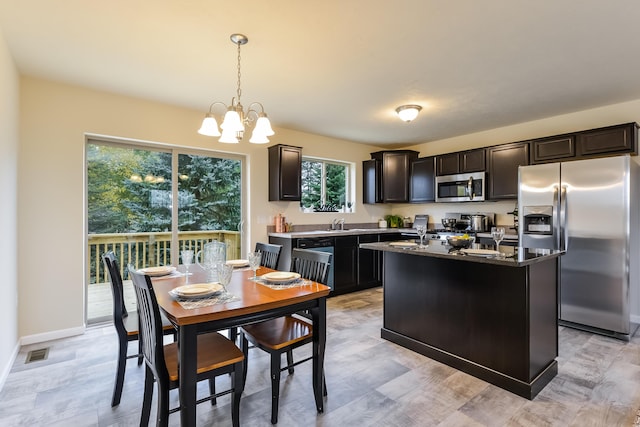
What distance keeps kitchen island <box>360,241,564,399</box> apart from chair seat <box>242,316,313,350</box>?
3.47 feet

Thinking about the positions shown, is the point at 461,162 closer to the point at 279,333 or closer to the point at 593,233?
the point at 593,233

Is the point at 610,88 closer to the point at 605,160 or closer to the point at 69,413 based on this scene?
the point at 605,160

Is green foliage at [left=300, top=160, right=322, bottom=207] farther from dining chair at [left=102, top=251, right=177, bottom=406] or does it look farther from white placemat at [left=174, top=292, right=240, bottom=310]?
white placemat at [left=174, top=292, right=240, bottom=310]

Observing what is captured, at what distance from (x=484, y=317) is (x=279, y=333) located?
150 cm

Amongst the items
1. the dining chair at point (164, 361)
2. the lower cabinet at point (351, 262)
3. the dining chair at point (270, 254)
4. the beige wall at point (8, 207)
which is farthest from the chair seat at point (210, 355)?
the lower cabinet at point (351, 262)

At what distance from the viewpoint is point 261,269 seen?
266cm

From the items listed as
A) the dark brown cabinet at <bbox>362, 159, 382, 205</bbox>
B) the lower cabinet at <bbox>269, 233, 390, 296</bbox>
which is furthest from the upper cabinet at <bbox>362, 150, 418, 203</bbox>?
the lower cabinet at <bbox>269, 233, 390, 296</bbox>

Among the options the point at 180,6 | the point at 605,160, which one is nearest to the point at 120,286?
the point at 180,6

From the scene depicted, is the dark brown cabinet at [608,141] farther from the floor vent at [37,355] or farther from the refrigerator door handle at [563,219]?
the floor vent at [37,355]

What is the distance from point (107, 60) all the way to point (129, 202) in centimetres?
156

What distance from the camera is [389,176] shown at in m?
5.66

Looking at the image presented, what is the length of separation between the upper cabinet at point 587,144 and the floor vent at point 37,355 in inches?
219

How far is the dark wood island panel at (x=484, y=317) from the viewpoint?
218 centimetres

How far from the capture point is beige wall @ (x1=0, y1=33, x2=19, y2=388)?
238cm
